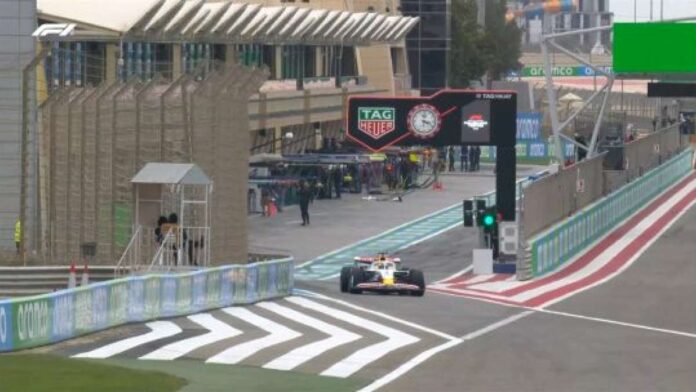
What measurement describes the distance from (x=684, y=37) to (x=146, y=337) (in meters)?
38.5

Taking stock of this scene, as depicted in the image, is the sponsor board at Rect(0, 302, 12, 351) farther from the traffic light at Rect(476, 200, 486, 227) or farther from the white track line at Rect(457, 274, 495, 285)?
the traffic light at Rect(476, 200, 486, 227)

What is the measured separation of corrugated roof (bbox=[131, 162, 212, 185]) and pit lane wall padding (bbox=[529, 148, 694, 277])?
12.3 m

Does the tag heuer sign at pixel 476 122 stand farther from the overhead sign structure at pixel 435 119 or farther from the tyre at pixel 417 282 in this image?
the tyre at pixel 417 282

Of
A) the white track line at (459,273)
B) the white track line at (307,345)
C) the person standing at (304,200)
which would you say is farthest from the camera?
the person standing at (304,200)

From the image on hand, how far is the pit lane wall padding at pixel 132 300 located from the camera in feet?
83.7

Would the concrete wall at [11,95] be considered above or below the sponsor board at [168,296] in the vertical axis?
above

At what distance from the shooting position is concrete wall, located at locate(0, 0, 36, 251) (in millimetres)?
42031

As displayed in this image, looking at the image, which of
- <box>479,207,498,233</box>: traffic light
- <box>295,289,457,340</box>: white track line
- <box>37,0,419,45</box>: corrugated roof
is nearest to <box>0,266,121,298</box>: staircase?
<box>295,289,457,340</box>: white track line

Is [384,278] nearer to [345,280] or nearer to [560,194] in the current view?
[345,280]

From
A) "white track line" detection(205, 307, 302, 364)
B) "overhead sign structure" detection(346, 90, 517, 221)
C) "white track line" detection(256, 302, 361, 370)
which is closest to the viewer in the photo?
"white track line" detection(256, 302, 361, 370)

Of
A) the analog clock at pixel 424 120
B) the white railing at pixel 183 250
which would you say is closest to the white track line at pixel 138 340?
the white railing at pixel 183 250

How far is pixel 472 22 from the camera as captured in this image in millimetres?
143750

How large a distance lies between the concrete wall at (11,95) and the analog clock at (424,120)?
10.0m

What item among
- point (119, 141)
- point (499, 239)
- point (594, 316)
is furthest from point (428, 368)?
point (499, 239)
